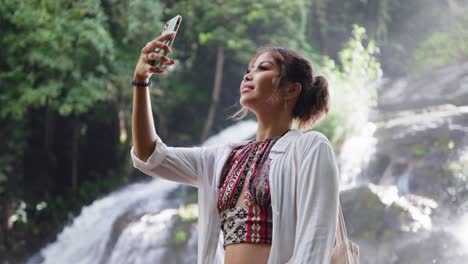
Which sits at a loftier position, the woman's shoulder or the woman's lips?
the woman's lips

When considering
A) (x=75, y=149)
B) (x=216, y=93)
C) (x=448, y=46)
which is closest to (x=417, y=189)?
(x=448, y=46)

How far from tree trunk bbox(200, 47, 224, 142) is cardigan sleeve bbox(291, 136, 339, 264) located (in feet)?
15.1

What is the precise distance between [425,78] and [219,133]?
5.82ft

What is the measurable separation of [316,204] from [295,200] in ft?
0.17

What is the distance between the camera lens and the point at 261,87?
3.39ft

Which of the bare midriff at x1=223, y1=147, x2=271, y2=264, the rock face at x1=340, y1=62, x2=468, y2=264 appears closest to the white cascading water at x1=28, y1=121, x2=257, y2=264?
the rock face at x1=340, y1=62, x2=468, y2=264

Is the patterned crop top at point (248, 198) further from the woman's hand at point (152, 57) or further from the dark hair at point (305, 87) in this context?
the woman's hand at point (152, 57)

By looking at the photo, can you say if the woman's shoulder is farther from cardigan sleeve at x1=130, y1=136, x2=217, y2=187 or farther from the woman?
cardigan sleeve at x1=130, y1=136, x2=217, y2=187

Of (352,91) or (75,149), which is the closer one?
(352,91)

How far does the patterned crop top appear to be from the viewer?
0.93 m

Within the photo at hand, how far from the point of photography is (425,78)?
16.2 ft

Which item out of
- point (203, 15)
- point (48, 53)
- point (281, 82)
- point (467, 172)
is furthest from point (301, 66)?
point (203, 15)

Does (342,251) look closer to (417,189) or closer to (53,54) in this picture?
(417,189)

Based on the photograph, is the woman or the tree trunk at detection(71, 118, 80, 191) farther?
the tree trunk at detection(71, 118, 80, 191)
